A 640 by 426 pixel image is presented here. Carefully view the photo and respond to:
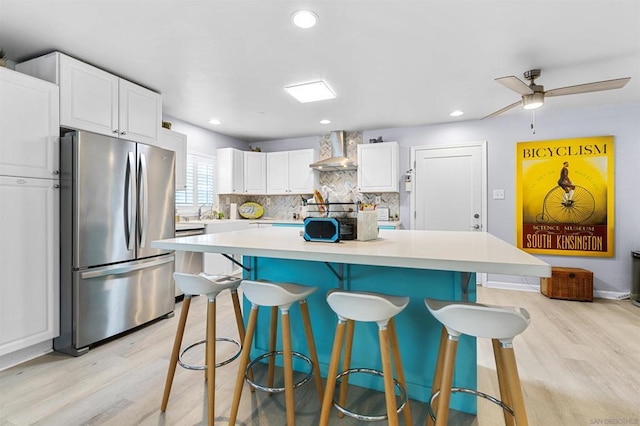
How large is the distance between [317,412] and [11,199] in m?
2.50

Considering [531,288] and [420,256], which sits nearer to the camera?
[420,256]

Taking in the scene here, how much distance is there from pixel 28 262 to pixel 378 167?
13.5ft

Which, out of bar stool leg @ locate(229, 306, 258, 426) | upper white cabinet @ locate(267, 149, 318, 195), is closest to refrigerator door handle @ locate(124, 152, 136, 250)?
bar stool leg @ locate(229, 306, 258, 426)

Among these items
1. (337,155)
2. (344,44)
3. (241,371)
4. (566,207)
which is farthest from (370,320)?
(566,207)

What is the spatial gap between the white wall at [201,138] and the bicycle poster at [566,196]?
4.52m

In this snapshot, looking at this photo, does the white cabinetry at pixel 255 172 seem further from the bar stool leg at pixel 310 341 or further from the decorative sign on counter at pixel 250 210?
the bar stool leg at pixel 310 341

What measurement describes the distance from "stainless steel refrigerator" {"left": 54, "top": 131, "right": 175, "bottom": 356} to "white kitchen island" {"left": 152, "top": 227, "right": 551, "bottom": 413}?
121 centimetres

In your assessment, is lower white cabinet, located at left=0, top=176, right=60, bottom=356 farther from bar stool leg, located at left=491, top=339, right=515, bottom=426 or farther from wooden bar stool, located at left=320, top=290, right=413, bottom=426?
bar stool leg, located at left=491, top=339, right=515, bottom=426

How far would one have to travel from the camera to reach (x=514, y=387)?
114 cm

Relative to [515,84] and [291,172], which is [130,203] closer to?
[291,172]

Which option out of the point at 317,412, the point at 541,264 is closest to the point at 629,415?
the point at 541,264

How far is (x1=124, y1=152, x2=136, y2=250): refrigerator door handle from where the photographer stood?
2734mm

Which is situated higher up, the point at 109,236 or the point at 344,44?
the point at 344,44

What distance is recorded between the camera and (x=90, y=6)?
6.39 ft
